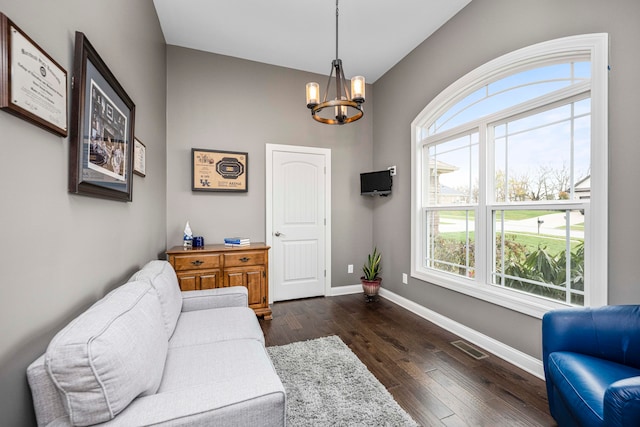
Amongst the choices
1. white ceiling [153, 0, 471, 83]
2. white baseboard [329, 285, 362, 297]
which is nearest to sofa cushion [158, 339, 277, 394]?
white baseboard [329, 285, 362, 297]

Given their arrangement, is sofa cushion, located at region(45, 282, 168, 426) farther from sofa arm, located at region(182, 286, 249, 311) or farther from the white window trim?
the white window trim

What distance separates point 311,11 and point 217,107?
1.58 m

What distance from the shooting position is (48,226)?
1034 millimetres

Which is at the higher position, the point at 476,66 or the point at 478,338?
the point at 476,66

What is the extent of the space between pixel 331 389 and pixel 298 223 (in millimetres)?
2307

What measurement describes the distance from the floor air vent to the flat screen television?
1958mm

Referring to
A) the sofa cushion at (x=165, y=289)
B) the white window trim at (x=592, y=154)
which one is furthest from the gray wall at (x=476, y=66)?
the sofa cushion at (x=165, y=289)

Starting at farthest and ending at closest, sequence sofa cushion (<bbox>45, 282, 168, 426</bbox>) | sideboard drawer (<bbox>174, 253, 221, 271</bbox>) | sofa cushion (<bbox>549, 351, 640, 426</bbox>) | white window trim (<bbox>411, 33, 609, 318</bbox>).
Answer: sideboard drawer (<bbox>174, 253, 221, 271</bbox>), white window trim (<bbox>411, 33, 609, 318</bbox>), sofa cushion (<bbox>549, 351, 640, 426</bbox>), sofa cushion (<bbox>45, 282, 168, 426</bbox>)

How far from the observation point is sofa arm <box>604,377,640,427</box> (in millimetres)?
984

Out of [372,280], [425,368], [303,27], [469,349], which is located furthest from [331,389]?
[303,27]

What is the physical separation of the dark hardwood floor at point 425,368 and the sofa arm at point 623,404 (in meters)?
0.76

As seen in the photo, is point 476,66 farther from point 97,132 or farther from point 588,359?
point 97,132

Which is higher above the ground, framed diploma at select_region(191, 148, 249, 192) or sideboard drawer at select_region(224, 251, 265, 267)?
framed diploma at select_region(191, 148, 249, 192)

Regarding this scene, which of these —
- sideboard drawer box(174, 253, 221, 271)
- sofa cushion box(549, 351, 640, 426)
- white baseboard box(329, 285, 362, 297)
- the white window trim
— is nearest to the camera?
sofa cushion box(549, 351, 640, 426)
